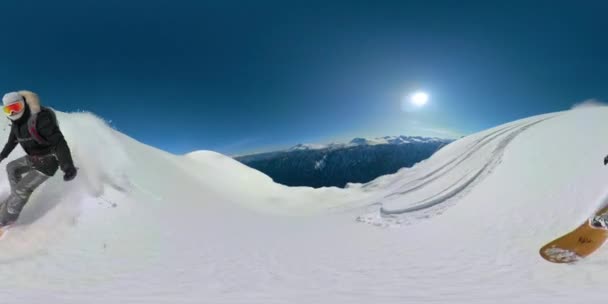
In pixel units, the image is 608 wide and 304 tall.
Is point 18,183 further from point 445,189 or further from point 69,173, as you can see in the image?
point 445,189

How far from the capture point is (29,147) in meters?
9.20

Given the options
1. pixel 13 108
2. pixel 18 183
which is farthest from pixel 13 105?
pixel 18 183

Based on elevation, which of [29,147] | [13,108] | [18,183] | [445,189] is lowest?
[18,183]

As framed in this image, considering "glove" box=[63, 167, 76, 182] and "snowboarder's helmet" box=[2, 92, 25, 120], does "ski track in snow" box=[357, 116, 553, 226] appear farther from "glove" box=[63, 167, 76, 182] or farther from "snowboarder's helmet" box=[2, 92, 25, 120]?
"snowboarder's helmet" box=[2, 92, 25, 120]

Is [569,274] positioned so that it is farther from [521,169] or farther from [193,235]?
[521,169]

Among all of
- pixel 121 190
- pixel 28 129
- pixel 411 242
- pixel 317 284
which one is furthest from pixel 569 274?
pixel 121 190

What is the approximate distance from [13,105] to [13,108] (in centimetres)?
8

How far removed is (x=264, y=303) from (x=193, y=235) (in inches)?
300

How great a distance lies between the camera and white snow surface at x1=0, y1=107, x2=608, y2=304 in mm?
6746

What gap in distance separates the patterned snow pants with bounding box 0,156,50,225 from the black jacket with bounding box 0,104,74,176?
0.34 metres

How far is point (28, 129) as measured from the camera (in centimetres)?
891

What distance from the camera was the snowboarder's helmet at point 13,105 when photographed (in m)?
8.80

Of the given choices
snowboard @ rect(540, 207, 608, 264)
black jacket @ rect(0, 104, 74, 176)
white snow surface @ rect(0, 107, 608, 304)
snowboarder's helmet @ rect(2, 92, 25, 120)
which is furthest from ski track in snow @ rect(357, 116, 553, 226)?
snowboarder's helmet @ rect(2, 92, 25, 120)

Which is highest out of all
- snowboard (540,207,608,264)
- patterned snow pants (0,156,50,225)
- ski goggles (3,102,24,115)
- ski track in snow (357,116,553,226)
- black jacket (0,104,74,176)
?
ski track in snow (357,116,553,226)
